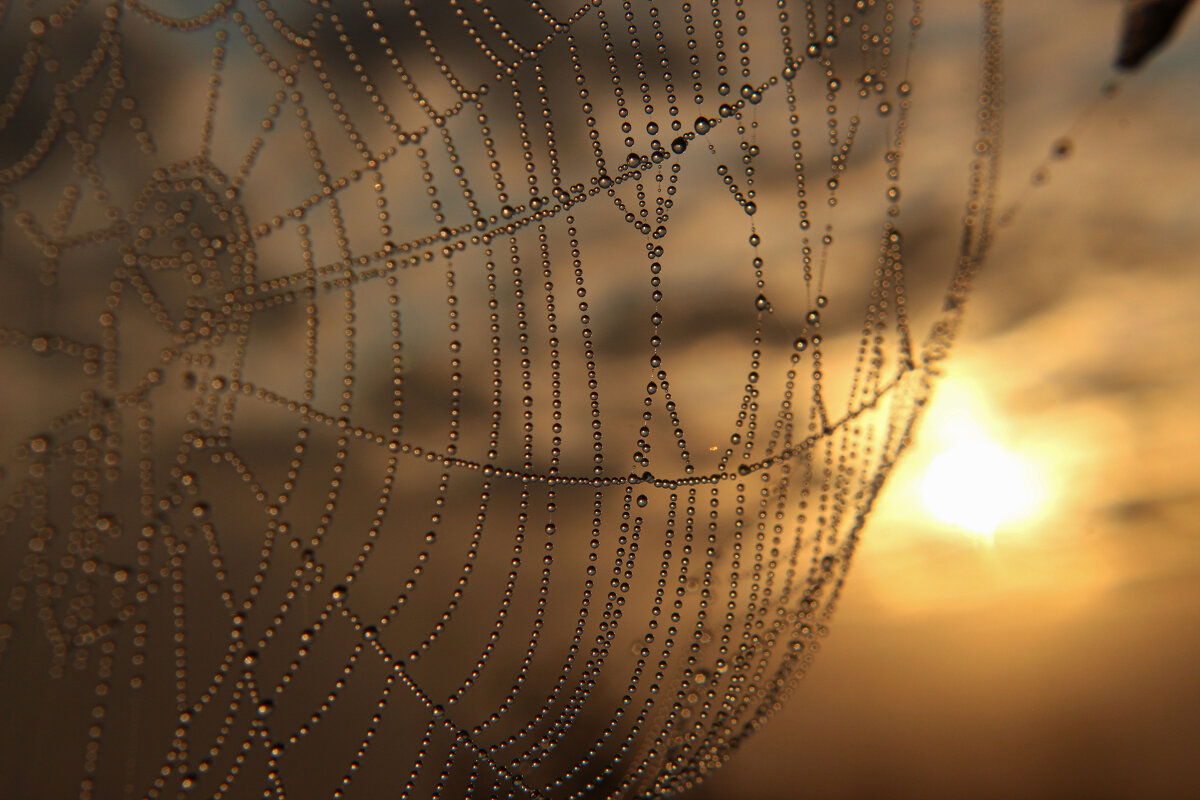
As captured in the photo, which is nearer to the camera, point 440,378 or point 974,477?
point 440,378

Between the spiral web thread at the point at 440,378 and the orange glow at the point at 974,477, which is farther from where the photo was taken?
the orange glow at the point at 974,477

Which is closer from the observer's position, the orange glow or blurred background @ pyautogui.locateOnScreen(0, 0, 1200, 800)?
blurred background @ pyautogui.locateOnScreen(0, 0, 1200, 800)

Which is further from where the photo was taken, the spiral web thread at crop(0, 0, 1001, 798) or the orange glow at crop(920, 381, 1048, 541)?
the orange glow at crop(920, 381, 1048, 541)

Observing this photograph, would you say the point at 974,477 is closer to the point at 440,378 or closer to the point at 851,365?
the point at 851,365

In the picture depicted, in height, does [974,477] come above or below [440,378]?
above

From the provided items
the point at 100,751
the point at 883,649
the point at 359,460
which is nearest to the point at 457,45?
the point at 359,460

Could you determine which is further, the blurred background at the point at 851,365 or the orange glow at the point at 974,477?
the orange glow at the point at 974,477

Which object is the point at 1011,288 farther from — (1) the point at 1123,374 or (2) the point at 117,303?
(2) the point at 117,303

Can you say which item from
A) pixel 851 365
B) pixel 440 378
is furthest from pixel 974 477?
pixel 440 378
